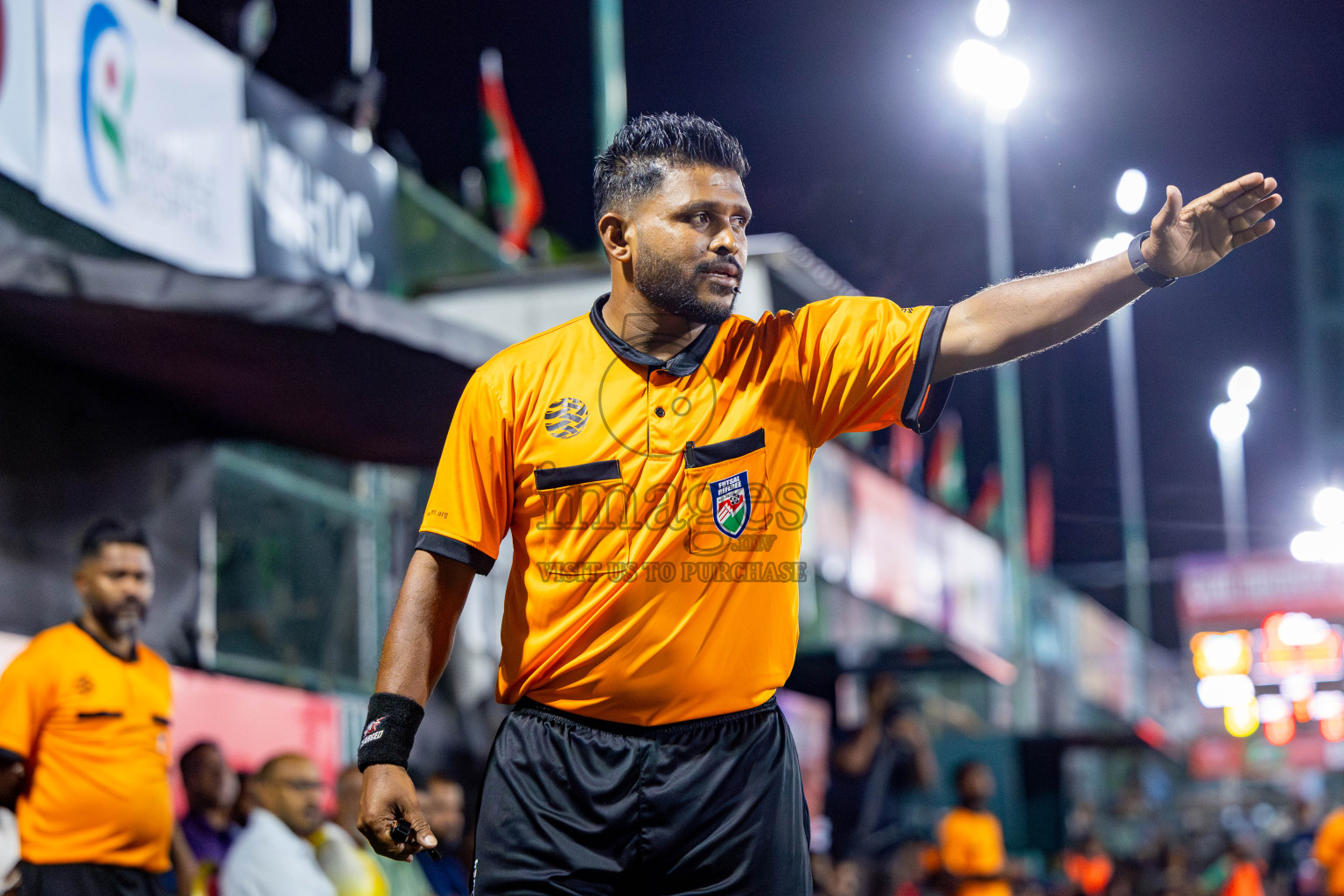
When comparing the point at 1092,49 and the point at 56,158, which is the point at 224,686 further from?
the point at 1092,49

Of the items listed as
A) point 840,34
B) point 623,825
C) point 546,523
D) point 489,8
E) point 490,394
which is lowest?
point 623,825

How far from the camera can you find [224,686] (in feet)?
26.2

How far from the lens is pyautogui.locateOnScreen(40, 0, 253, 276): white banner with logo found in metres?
7.13

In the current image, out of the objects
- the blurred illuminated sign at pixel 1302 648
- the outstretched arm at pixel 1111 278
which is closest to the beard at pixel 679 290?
the outstretched arm at pixel 1111 278

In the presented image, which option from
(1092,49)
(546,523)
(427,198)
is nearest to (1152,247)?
(546,523)

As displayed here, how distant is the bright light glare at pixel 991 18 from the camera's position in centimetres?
524

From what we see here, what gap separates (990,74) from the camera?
17.0 ft

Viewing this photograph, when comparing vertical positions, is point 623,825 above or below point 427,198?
below

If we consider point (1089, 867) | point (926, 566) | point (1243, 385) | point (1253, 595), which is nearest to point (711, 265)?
point (1243, 385)

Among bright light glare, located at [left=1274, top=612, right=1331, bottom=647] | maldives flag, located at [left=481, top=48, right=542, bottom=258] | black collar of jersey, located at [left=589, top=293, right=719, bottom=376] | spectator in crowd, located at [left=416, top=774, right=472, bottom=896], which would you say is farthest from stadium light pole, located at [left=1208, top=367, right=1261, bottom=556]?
bright light glare, located at [left=1274, top=612, right=1331, bottom=647]

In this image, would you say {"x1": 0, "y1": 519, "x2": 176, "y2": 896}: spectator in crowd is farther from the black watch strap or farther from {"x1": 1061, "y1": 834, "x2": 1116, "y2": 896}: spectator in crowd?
{"x1": 1061, "y1": 834, "x2": 1116, "y2": 896}: spectator in crowd

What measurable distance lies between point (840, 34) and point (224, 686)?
4.80 m

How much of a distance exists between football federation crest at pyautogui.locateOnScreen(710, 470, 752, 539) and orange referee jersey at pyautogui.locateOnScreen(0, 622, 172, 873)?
11.9 feet

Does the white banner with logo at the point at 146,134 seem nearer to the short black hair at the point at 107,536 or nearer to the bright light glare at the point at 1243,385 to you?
the short black hair at the point at 107,536
